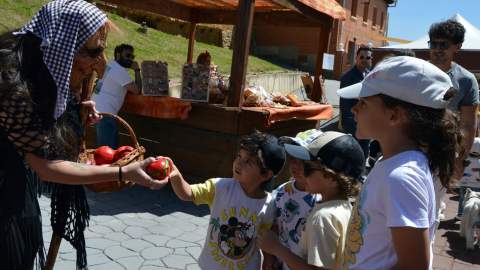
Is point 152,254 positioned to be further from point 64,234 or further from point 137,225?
point 64,234

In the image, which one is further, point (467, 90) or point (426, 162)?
point (467, 90)

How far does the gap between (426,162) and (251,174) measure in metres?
1.07

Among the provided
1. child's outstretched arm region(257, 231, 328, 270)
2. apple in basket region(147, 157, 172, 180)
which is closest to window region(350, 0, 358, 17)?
child's outstretched arm region(257, 231, 328, 270)

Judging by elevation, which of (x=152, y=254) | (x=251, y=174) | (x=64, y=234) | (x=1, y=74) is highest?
(x=1, y=74)

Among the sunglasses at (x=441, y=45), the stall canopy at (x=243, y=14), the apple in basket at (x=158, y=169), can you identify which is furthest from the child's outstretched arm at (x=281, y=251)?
the stall canopy at (x=243, y=14)

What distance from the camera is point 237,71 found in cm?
539

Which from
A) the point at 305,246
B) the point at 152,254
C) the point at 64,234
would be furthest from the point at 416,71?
the point at 152,254

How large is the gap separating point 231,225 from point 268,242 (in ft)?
0.95

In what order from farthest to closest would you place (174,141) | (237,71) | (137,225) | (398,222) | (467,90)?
(174,141)
(237,71)
(137,225)
(467,90)
(398,222)

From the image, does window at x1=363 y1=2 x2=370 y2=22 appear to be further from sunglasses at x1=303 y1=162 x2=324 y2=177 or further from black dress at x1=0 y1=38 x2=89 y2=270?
black dress at x1=0 y1=38 x2=89 y2=270

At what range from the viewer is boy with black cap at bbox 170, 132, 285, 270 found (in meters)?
2.42

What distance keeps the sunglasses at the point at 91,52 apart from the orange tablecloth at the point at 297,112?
11.7 feet

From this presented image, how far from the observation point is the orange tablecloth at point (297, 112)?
551 cm


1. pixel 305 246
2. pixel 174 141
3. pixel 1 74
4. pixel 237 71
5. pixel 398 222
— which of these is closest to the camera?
pixel 398 222
